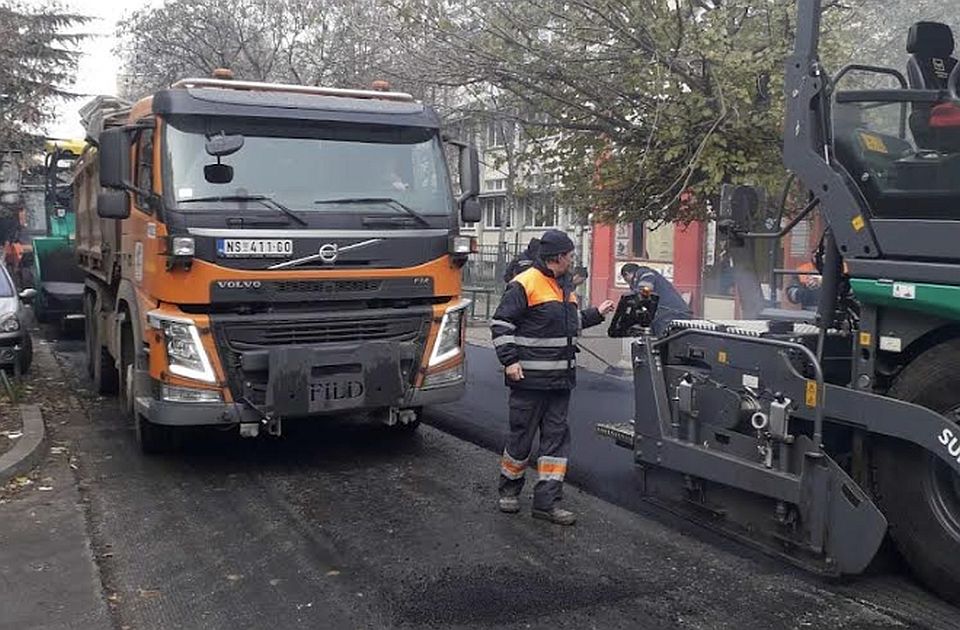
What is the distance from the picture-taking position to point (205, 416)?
6160 millimetres

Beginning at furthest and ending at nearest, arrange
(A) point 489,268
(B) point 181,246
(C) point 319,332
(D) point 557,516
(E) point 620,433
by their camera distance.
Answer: (A) point 489,268 < (C) point 319,332 < (B) point 181,246 < (E) point 620,433 < (D) point 557,516

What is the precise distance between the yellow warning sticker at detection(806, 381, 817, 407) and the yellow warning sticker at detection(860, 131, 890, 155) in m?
1.12

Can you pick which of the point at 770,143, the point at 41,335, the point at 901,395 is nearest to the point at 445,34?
the point at 770,143

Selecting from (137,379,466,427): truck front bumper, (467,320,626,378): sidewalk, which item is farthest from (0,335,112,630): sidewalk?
(467,320,626,378): sidewalk

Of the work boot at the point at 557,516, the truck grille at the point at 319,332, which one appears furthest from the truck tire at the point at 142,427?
the work boot at the point at 557,516

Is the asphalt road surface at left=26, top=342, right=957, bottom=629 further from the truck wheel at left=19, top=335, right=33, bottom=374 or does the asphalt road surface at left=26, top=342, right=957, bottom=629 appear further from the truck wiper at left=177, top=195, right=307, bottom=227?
the truck wheel at left=19, top=335, right=33, bottom=374

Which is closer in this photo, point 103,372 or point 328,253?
point 328,253

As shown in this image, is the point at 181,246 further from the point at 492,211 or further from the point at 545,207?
the point at 492,211

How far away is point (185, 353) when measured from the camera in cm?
614

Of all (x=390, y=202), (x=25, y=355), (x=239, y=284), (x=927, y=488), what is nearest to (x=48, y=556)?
(x=239, y=284)

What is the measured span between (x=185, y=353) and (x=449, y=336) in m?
1.85

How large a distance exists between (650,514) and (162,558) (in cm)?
276

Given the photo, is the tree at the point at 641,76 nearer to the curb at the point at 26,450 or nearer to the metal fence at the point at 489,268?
the curb at the point at 26,450

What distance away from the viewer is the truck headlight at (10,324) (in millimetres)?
9148
